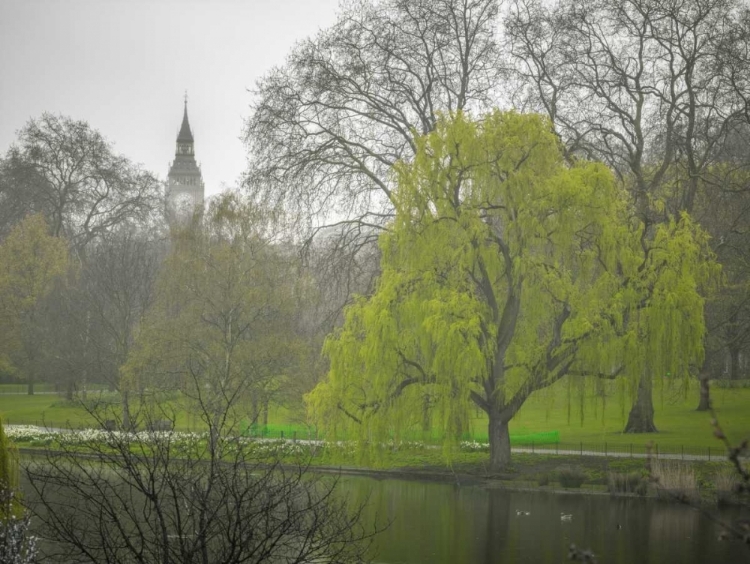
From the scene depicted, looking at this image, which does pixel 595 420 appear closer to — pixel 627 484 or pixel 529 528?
pixel 627 484

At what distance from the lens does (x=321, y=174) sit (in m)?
35.2

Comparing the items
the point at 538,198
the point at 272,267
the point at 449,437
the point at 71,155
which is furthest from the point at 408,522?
the point at 71,155

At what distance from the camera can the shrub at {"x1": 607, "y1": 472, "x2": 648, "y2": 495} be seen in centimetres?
2761

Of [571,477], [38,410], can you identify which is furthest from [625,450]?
[38,410]

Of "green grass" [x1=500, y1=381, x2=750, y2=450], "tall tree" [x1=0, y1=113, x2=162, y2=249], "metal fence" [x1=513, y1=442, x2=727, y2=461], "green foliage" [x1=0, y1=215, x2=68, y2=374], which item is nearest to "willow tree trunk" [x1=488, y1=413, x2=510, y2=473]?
"green grass" [x1=500, y1=381, x2=750, y2=450]

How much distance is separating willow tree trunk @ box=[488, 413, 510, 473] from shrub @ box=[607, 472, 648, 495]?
3.50m

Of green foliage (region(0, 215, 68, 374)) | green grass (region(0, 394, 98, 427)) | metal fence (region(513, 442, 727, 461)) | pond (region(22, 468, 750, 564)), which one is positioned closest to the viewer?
pond (region(22, 468, 750, 564))

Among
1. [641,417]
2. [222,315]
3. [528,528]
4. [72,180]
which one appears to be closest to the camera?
[528,528]

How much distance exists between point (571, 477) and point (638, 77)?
1521 cm

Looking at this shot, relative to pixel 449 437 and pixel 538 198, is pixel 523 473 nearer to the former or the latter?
pixel 449 437

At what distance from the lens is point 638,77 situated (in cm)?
3644

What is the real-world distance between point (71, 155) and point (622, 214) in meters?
43.9

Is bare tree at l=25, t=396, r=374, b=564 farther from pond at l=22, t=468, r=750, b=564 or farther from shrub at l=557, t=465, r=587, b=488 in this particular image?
shrub at l=557, t=465, r=587, b=488

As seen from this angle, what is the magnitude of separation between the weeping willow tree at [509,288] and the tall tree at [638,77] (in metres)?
6.06
